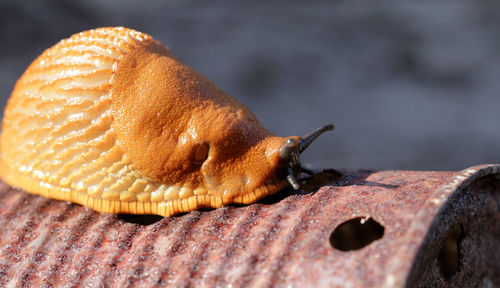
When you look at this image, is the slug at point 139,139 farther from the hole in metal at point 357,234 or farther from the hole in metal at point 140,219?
the hole in metal at point 357,234

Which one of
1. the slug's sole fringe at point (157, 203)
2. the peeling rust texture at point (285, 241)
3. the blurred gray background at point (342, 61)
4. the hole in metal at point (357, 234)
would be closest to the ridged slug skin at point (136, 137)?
the slug's sole fringe at point (157, 203)

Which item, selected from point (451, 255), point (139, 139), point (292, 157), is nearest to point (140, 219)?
point (139, 139)

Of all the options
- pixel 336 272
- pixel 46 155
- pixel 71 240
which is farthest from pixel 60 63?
pixel 336 272

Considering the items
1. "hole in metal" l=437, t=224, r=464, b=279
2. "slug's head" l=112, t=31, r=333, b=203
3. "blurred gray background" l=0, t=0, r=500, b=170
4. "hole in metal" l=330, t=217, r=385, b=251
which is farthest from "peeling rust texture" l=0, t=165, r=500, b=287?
"blurred gray background" l=0, t=0, r=500, b=170

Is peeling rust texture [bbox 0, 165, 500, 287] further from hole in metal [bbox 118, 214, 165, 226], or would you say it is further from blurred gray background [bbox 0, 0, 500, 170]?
blurred gray background [bbox 0, 0, 500, 170]

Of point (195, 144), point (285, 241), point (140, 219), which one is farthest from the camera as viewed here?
point (140, 219)

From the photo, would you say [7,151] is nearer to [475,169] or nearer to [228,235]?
[228,235]

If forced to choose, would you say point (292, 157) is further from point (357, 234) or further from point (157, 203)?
point (157, 203)
